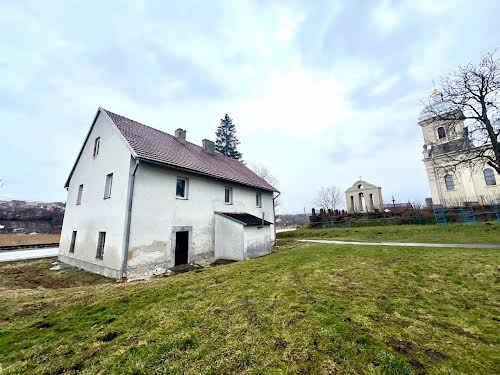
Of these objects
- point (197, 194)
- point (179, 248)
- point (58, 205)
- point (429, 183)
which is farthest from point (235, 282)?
point (58, 205)

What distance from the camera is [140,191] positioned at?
10016mm

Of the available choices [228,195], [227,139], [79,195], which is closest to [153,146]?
[228,195]

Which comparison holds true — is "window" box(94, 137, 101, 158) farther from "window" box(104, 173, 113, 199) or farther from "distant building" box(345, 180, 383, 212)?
"distant building" box(345, 180, 383, 212)

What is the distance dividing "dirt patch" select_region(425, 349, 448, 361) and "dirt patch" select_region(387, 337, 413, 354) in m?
0.20

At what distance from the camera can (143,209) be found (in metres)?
10.0

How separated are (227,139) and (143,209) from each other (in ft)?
89.9

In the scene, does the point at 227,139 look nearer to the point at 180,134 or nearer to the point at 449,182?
the point at 180,134

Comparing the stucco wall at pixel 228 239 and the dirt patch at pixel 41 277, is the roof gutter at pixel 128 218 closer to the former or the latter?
the dirt patch at pixel 41 277

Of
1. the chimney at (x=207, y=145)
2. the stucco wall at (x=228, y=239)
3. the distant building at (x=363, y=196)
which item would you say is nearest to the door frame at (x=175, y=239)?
the stucco wall at (x=228, y=239)

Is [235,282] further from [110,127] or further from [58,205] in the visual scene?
[58,205]

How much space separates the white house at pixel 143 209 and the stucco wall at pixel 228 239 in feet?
0.19

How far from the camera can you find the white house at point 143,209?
9.77 m

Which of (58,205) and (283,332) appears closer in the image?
(283,332)

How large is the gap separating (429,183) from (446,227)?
17210mm
